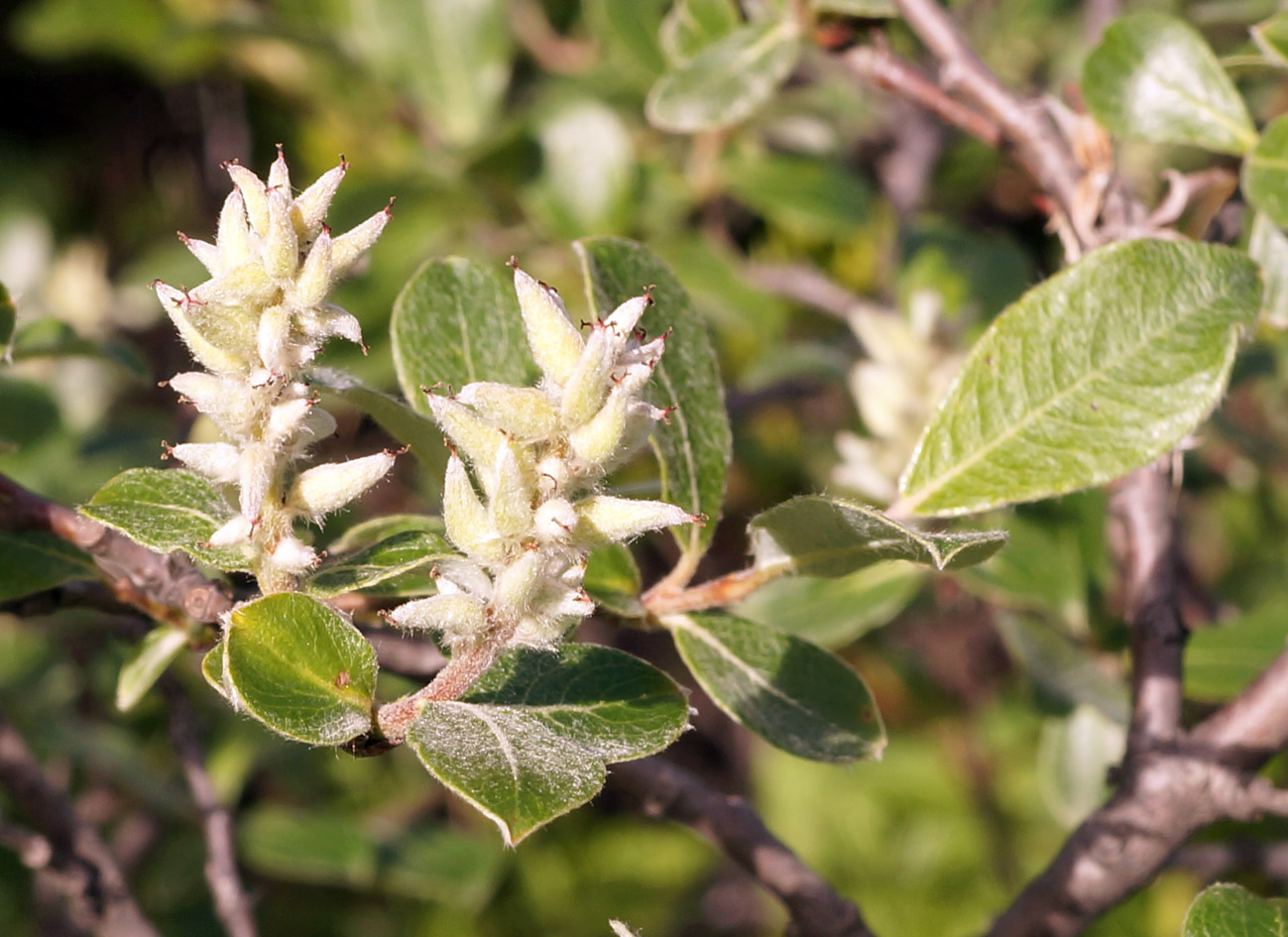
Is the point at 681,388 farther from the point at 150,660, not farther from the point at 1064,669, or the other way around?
the point at 1064,669

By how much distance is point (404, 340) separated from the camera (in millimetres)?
956

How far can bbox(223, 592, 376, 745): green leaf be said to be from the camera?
69 cm

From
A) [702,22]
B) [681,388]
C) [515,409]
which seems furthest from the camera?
[702,22]

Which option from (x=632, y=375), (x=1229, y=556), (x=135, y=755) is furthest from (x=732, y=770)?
(x=632, y=375)

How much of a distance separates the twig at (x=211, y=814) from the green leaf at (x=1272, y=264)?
46.5 inches

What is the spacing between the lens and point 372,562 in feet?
2.62

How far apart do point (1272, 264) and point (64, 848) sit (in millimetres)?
1369

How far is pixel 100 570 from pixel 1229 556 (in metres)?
2.26

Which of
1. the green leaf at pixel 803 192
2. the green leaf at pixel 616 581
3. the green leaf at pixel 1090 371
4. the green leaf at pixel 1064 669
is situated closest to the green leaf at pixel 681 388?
the green leaf at pixel 616 581

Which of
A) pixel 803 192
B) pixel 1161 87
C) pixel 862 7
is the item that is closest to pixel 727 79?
pixel 862 7

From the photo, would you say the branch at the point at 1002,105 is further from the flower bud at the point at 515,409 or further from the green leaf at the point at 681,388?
the flower bud at the point at 515,409

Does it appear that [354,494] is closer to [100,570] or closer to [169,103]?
[100,570]

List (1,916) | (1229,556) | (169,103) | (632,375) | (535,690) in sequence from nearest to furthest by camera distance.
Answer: (632,375), (535,690), (1,916), (1229,556), (169,103)

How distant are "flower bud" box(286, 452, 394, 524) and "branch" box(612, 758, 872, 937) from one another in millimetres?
393
